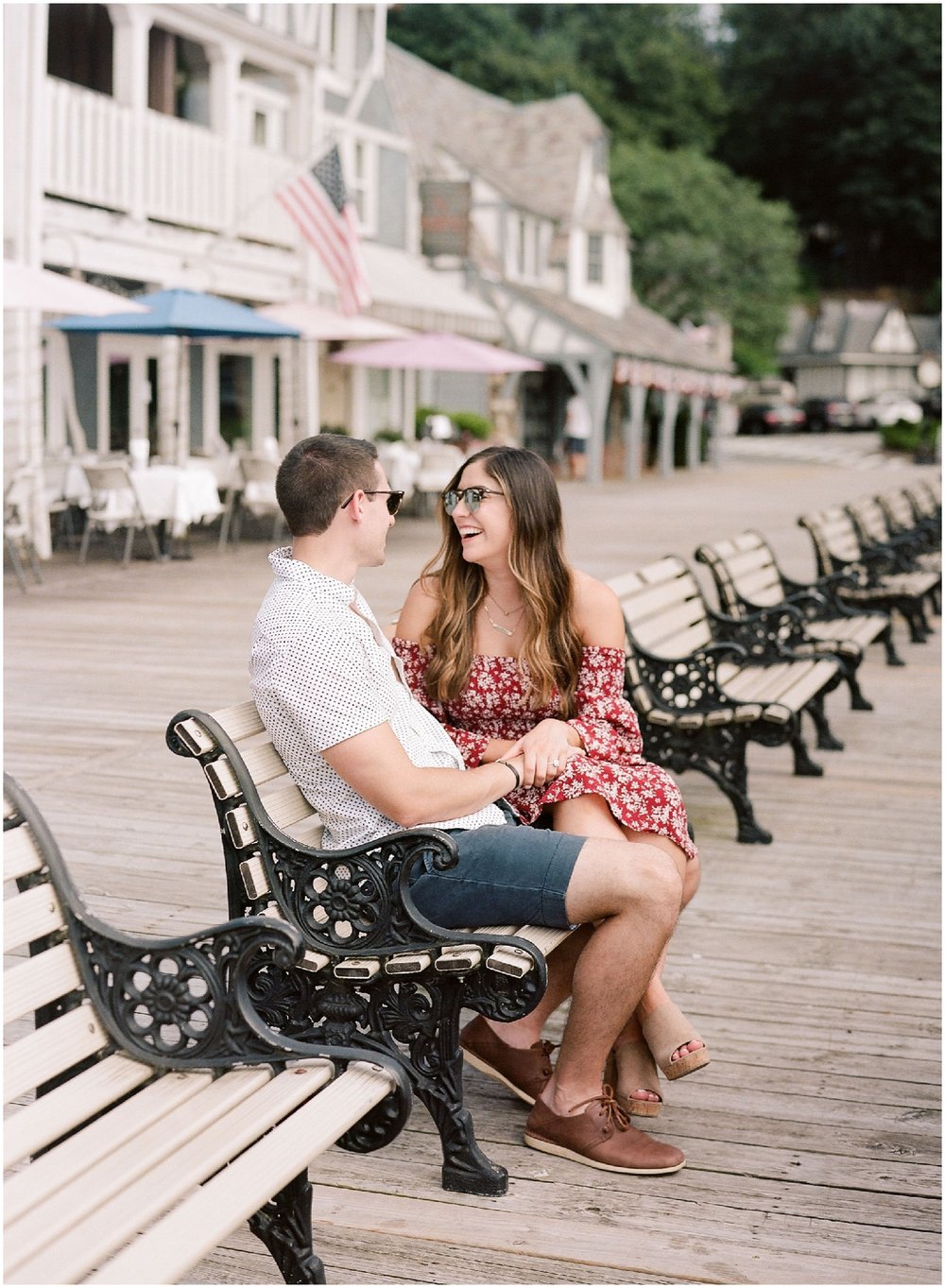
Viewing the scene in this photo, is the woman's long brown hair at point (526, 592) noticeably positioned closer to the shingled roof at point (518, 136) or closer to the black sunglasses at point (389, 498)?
the black sunglasses at point (389, 498)

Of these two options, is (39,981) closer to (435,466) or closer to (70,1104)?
(70,1104)

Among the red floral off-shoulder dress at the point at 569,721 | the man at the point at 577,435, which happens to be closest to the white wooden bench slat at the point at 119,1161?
the red floral off-shoulder dress at the point at 569,721

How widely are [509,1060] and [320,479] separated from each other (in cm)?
142

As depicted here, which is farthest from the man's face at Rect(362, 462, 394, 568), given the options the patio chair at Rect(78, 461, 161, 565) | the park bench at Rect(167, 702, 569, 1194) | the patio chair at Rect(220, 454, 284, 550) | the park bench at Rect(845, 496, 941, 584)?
the patio chair at Rect(220, 454, 284, 550)

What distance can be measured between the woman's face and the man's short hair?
61cm

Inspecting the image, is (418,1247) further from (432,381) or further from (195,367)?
(432,381)

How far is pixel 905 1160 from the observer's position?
3.59 metres

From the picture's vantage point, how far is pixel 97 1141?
2570 millimetres

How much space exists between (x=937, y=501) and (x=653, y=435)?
2865 centimetres

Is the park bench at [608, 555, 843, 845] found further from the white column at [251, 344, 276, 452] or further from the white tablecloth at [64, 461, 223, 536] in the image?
the white column at [251, 344, 276, 452]

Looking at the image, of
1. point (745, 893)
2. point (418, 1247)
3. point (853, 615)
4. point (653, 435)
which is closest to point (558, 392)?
point (653, 435)

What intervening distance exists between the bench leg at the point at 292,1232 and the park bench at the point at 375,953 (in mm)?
602

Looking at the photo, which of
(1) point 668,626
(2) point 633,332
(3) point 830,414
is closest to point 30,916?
(1) point 668,626

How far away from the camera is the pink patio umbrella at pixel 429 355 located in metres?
22.9
